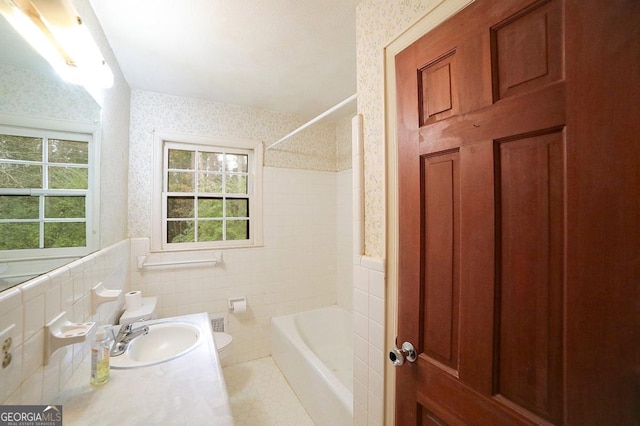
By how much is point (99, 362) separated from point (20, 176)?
739 mm

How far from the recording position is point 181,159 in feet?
7.55

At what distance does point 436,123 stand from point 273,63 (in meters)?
1.38

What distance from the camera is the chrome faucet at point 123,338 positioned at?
46.4 inches

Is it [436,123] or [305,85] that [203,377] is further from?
[305,85]

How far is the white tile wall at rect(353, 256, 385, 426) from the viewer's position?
110cm

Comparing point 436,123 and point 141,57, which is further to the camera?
point 141,57

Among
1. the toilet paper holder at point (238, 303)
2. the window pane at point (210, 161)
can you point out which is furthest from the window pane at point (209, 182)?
the toilet paper holder at point (238, 303)

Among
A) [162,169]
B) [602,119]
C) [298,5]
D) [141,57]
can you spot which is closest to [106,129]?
[141,57]

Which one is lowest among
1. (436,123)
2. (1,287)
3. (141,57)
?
(1,287)

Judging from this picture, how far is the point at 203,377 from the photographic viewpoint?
1001 mm

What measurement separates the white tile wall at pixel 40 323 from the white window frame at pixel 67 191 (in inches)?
2.4

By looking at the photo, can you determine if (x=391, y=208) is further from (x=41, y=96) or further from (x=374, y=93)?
(x=41, y=96)

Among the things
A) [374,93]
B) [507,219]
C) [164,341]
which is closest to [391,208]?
[507,219]
